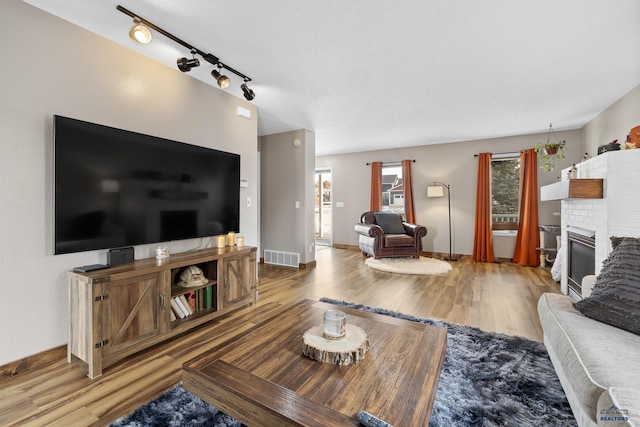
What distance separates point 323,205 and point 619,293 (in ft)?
21.8

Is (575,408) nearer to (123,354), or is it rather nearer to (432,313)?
(432,313)

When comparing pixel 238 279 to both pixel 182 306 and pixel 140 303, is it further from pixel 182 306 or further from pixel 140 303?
pixel 140 303

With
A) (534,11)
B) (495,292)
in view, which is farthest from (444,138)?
(534,11)

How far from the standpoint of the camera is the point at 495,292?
3553 mm

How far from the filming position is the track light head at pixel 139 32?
2.00 metres

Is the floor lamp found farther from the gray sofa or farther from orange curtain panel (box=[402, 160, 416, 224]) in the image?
the gray sofa

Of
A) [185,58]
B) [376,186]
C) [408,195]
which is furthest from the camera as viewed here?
[376,186]

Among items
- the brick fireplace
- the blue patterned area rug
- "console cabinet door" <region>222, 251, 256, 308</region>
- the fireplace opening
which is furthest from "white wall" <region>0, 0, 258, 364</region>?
the fireplace opening

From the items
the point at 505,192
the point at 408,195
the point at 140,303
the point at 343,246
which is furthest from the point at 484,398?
the point at 343,246

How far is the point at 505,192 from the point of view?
5.68 meters

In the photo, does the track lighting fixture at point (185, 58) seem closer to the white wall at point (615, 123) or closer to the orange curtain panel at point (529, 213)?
the white wall at point (615, 123)

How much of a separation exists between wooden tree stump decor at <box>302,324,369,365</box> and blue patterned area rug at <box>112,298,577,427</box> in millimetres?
555

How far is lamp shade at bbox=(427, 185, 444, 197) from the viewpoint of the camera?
586cm

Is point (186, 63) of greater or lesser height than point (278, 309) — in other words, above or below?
above
